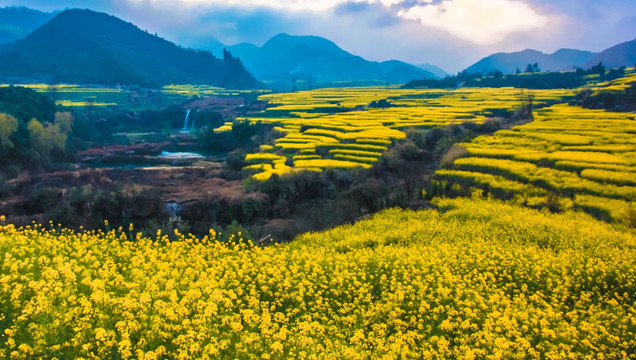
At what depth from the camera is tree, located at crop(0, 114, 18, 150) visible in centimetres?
3334

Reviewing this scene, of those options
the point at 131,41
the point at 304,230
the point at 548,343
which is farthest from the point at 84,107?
the point at 131,41

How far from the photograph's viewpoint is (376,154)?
A: 30156mm

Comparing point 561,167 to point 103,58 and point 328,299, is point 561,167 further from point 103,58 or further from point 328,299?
point 103,58

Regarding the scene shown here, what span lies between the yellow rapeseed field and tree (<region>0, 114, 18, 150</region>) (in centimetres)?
2874

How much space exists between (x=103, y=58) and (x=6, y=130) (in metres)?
82.8

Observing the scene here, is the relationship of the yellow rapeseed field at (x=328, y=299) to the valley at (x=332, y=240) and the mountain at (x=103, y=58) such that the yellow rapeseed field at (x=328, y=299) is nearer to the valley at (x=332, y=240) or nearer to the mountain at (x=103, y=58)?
the valley at (x=332, y=240)

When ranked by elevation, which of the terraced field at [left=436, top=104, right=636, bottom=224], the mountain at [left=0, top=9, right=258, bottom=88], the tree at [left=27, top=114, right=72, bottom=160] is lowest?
the terraced field at [left=436, top=104, right=636, bottom=224]

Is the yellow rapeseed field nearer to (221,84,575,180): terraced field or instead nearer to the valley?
the valley

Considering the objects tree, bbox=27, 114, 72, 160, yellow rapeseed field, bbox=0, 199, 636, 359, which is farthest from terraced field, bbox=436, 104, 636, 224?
tree, bbox=27, 114, 72, 160

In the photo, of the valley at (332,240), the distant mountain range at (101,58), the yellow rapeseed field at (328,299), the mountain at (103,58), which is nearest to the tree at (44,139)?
the valley at (332,240)

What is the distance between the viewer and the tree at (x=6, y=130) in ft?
109

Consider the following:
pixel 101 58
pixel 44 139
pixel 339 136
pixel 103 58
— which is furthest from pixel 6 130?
pixel 103 58

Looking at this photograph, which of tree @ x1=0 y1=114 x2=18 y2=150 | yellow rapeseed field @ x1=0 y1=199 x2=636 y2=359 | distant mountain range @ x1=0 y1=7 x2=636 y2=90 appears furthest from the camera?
distant mountain range @ x1=0 y1=7 x2=636 y2=90

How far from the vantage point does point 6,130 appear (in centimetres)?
3378
